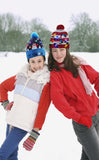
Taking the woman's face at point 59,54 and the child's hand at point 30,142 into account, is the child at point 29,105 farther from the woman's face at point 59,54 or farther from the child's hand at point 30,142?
the woman's face at point 59,54

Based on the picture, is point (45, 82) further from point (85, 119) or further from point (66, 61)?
point (85, 119)

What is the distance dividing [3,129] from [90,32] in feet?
59.7

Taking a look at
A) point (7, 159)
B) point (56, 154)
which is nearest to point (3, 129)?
point (56, 154)

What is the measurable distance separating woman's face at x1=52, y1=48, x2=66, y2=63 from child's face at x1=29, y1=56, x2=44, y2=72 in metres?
0.14

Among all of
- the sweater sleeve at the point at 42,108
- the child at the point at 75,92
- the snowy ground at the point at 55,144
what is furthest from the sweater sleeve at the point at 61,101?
the snowy ground at the point at 55,144

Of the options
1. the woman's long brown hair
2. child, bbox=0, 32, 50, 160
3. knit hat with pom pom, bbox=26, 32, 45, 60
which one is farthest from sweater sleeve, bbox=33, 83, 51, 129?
knit hat with pom pom, bbox=26, 32, 45, 60

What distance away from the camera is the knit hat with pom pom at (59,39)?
5.32 feet

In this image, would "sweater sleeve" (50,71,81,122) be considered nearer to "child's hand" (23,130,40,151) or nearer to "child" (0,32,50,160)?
"child" (0,32,50,160)

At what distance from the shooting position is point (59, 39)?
1.64 meters

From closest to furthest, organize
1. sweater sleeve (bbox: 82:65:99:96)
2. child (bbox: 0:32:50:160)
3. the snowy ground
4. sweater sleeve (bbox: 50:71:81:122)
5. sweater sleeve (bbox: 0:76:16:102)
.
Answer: sweater sleeve (bbox: 50:71:81:122), child (bbox: 0:32:50:160), sweater sleeve (bbox: 82:65:99:96), sweater sleeve (bbox: 0:76:16:102), the snowy ground

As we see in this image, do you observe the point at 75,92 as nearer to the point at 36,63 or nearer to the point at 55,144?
the point at 36,63

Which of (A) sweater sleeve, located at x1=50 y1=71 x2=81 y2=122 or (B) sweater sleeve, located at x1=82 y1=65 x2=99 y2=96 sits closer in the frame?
(A) sweater sleeve, located at x1=50 y1=71 x2=81 y2=122

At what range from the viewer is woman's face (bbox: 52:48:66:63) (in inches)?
62.4

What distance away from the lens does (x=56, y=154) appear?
2330mm
